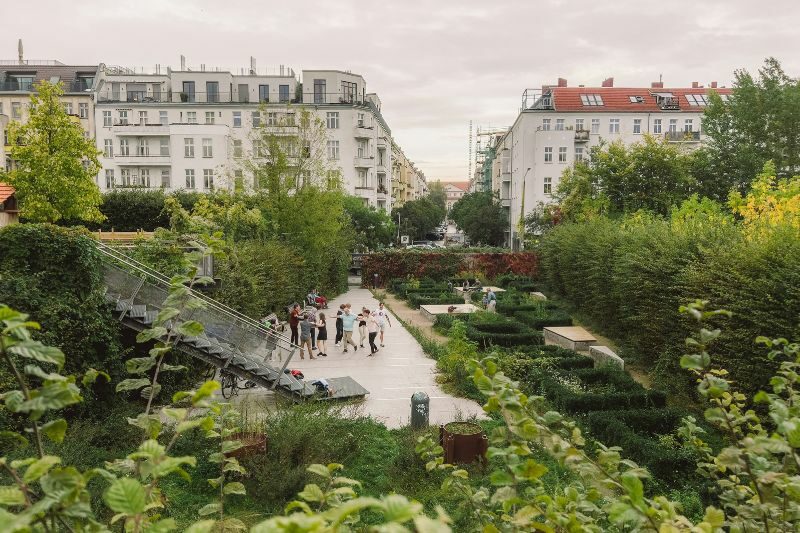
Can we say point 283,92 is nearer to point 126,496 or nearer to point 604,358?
point 604,358

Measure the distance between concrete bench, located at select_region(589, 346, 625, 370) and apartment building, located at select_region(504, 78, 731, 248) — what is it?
35.5 m

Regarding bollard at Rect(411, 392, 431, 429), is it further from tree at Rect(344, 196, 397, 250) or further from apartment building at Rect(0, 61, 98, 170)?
apartment building at Rect(0, 61, 98, 170)

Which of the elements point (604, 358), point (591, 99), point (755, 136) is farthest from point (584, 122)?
point (604, 358)

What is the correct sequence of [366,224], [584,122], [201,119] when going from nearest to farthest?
[366,224] → [201,119] → [584,122]

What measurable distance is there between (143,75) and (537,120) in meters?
35.6

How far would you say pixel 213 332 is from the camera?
43.2 ft

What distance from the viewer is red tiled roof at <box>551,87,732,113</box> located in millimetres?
53469

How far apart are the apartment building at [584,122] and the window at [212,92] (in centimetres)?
2803

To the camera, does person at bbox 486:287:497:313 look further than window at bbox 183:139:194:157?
No

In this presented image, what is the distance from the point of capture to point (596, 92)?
55.1 meters

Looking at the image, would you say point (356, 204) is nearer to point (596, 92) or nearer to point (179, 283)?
point (596, 92)

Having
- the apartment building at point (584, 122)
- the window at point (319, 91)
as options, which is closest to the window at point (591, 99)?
the apartment building at point (584, 122)

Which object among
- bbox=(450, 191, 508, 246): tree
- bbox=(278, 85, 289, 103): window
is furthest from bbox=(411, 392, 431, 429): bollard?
bbox=(450, 191, 508, 246): tree

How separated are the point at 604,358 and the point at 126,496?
1680 centimetres
